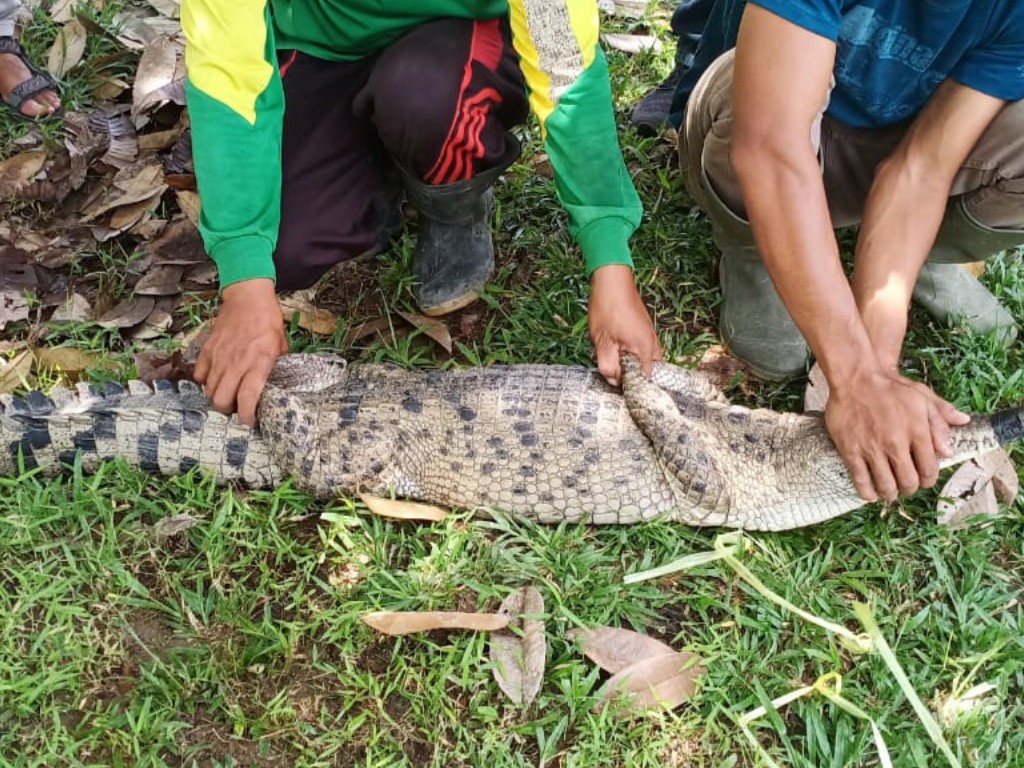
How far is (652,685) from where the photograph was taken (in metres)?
1.90

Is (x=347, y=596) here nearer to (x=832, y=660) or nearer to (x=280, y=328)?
(x=280, y=328)

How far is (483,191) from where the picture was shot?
102 inches

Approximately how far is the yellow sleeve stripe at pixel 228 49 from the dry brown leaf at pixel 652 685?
147 cm

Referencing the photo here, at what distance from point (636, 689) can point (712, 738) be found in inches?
6.6

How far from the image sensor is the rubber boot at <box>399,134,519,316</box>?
261 centimetres

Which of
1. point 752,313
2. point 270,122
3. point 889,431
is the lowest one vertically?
point 752,313

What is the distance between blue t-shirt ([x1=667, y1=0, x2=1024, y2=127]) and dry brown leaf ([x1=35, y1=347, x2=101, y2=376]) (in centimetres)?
190

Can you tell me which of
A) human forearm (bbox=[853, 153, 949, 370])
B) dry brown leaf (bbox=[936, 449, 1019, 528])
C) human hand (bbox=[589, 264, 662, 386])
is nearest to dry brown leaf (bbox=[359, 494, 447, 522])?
human hand (bbox=[589, 264, 662, 386])

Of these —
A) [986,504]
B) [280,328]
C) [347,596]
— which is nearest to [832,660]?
[986,504]

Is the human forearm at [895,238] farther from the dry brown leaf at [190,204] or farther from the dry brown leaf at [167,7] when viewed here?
the dry brown leaf at [167,7]

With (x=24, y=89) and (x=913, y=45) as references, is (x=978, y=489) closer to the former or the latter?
(x=913, y=45)

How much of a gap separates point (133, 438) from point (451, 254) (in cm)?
97

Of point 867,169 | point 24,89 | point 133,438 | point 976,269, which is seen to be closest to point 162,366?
point 133,438

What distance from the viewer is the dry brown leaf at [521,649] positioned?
1.90 meters
